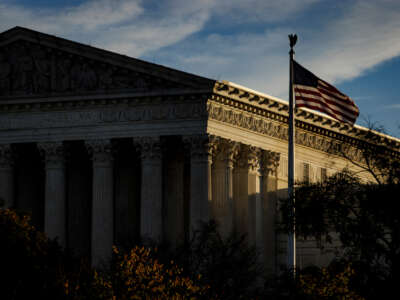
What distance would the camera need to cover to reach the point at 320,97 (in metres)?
76.8

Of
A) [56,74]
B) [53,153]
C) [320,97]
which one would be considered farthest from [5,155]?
[320,97]

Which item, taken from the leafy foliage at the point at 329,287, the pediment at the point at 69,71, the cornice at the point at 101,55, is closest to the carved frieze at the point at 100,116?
the pediment at the point at 69,71

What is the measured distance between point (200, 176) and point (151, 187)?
3.73 m

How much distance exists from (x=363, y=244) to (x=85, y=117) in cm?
3068

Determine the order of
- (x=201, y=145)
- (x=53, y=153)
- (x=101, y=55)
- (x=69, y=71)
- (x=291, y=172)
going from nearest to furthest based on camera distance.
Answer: (x=291, y=172) < (x=201, y=145) < (x=101, y=55) < (x=69, y=71) < (x=53, y=153)

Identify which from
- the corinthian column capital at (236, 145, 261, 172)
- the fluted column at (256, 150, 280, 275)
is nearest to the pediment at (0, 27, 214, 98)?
the corinthian column capital at (236, 145, 261, 172)

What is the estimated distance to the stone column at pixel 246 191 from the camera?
90.0 m

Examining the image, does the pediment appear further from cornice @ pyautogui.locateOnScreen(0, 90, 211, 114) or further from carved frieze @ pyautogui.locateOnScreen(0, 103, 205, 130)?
carved frieze @ pyautogui.locateOnScreen(0, 103, 205, 130)

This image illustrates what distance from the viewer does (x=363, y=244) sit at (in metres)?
64.4

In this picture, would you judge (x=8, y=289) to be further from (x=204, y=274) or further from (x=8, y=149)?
(x=8, y=149)

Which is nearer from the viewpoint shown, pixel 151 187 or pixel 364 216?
pixel 364 216

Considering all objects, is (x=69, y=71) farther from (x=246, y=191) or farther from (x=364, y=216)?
(x=364, y=216)

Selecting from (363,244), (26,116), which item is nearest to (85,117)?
(26,116)

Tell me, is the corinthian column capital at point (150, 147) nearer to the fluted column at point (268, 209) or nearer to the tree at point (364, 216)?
the fluted column at point (268, 209)
